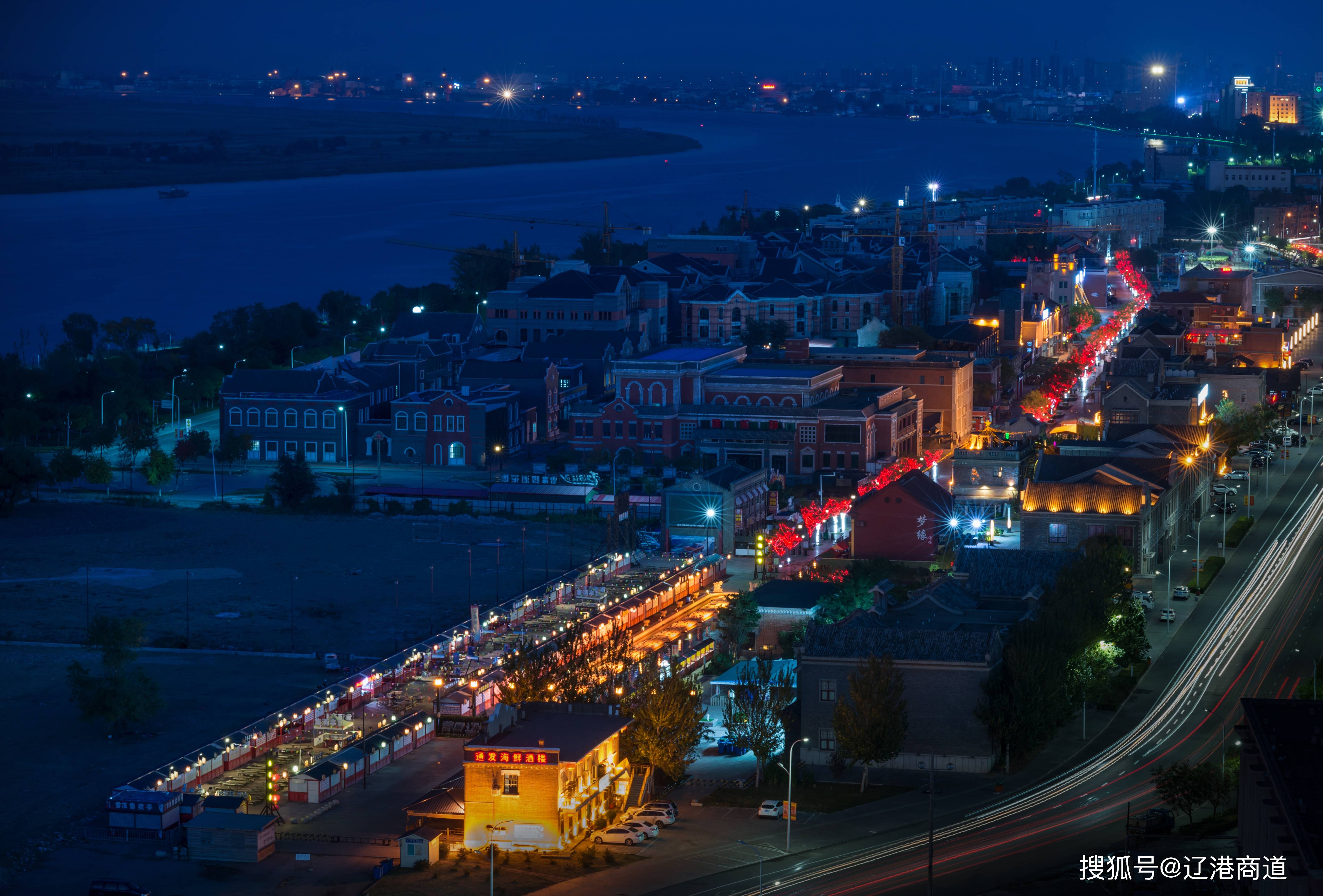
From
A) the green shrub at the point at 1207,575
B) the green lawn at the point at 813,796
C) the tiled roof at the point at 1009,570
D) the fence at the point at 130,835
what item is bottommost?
the green shrub at the point at 1207,575

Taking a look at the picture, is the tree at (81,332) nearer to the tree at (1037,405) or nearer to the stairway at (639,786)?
the tree at (1037,405)

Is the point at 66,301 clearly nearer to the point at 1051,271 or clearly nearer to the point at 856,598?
the point at 1051,271

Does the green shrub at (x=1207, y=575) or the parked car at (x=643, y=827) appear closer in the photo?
the parked car at (x=643, y=827)

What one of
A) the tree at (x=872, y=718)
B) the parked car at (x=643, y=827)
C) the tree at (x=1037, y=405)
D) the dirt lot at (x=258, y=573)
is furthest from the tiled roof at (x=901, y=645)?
the tree at (x=1037, y=405)

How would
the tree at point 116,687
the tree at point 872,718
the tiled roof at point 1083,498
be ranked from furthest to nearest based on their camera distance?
the tiled roof at point 1083,498, the tree at point 116,687, the tree at point 872,718

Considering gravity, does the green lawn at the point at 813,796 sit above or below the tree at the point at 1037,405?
below

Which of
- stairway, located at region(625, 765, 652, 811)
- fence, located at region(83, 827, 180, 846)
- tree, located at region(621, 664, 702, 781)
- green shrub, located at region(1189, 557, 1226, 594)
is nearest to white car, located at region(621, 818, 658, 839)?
stairway, located at region(625, 765, 652, 811)

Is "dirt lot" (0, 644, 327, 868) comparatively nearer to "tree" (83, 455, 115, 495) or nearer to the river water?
"tree" (83, 455, 115, 495)
